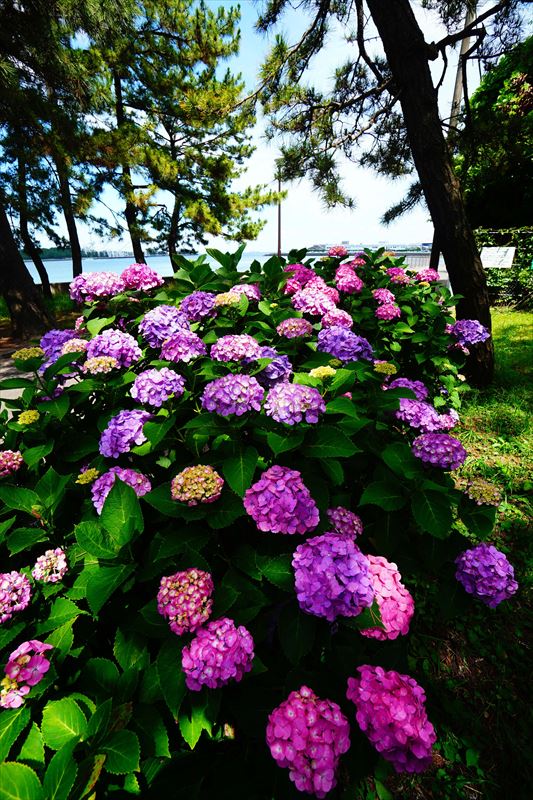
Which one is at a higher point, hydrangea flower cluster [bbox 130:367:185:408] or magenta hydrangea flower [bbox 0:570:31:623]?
hydrangea flower cluster [bbox 130:367:185:408]

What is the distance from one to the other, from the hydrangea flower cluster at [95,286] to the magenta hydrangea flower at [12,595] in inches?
56.7

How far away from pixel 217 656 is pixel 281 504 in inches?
13.9

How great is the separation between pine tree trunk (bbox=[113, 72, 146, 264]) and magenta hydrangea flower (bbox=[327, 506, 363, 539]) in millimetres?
11558

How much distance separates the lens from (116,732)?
29.0 inches

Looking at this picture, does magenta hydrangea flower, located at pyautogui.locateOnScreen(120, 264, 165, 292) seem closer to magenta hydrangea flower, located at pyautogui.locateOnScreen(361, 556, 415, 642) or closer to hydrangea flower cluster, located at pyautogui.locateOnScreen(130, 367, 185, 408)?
hydrangea flower cluster, located at pyautogui.locateOnScreen(130, 367, 185, 408)

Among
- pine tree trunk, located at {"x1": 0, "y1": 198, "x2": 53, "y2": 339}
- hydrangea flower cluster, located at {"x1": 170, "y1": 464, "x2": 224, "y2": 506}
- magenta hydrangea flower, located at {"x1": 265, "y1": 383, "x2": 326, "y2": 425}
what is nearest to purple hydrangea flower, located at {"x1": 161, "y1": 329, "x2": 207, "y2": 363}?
magenta hydrangea flower, located at {"x1": 265, "y1": 383, "x2": 326, "y2": 425}

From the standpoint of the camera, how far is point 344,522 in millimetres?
1132

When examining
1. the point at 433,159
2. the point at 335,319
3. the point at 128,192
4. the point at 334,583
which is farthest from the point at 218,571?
the point at 128,192

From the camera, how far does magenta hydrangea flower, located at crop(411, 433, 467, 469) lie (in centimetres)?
114

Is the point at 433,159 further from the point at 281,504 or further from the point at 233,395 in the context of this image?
the point at 281,504

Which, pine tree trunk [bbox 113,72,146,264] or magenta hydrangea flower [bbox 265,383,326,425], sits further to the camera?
pine tree trunk [bbox 113,72,146,264]

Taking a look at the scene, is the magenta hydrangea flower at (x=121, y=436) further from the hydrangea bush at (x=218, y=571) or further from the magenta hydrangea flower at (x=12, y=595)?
the magenta hydrangea flower at (x=12, y=595)

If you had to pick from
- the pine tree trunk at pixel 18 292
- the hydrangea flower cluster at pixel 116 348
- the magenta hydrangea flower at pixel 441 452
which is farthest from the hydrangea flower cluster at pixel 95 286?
the pine tree trunk at pixel 18 292

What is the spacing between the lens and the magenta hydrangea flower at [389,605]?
0.96m
